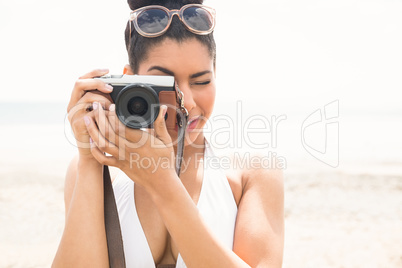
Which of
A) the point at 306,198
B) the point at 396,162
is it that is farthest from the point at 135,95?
the point at 396,162

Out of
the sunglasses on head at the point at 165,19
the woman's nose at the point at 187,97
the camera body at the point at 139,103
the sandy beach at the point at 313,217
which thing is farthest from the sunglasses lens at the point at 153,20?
the sandy beach at the point at 313,217

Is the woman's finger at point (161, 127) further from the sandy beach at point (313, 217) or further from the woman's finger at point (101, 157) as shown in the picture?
the sandy beach at point (313, 217)

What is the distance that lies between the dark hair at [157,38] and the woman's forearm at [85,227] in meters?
0.63

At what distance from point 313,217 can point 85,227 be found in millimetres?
4513

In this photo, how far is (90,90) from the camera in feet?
5.31

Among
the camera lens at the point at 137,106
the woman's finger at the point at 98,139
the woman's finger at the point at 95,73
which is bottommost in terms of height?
the woman's finger at the point at 98,139

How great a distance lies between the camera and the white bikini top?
5.57 ft

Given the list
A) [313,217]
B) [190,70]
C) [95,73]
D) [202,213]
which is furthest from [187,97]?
[313,217]

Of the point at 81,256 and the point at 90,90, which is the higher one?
the point at 90,90

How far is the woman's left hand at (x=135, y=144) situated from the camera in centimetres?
152

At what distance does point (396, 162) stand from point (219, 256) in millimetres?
9650

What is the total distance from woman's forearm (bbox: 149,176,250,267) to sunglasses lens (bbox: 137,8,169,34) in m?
0.82

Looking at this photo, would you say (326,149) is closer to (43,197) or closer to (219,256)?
(43,197)

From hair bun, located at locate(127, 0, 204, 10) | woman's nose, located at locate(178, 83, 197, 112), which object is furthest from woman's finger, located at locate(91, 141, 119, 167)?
hair bun, located at locate(127, 0, 204, 10)
